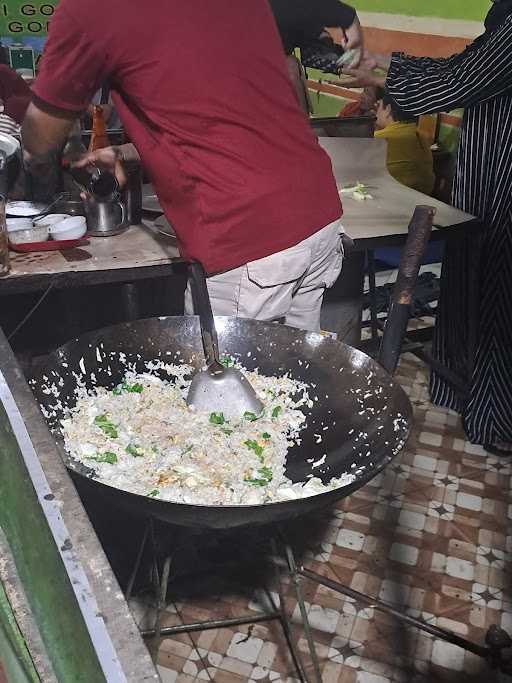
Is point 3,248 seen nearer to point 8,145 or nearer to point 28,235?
point 28,235

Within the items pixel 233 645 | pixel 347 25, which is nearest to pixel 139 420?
pixel 233 645

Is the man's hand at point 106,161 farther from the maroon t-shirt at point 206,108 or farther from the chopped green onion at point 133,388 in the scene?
the chopped green onion at point 133,388

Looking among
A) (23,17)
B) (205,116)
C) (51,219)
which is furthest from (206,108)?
(23,17)

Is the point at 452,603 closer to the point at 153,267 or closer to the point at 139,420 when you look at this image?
the point at 139,420

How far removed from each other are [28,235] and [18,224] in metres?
0.15

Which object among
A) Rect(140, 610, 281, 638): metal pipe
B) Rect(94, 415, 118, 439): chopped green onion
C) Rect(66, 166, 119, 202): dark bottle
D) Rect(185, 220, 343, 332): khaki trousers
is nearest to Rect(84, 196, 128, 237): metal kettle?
Rect(66, 166, 119, 202): dark bottle

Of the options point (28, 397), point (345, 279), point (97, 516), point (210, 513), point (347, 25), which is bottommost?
point (97, 516)

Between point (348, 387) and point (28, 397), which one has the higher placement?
point (28, 397)

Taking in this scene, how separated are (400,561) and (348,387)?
112 centimetres

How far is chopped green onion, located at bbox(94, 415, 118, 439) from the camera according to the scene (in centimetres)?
177

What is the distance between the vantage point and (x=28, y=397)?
1321 millimetres

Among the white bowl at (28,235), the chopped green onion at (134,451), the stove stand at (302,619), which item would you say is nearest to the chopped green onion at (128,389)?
the chopped green onion at (134,451)

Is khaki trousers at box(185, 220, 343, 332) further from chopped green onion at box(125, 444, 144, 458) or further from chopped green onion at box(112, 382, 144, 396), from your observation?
chopped green onion at box(125, 444, 144, 458)

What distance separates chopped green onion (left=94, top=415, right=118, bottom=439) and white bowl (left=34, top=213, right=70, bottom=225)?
4.14 feet
